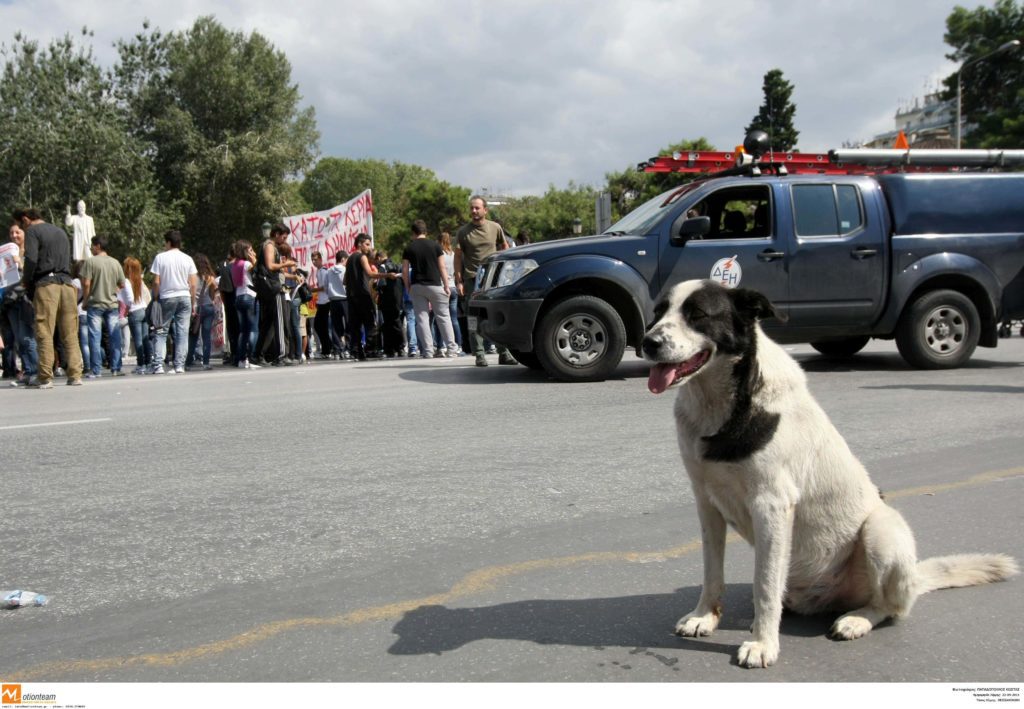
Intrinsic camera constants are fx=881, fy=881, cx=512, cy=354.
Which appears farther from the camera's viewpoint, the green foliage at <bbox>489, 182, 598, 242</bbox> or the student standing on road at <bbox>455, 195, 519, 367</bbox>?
the green foliage at <bbox>489, 182, 598, 242</bbox>

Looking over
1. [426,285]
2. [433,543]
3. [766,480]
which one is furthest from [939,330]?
[766,480]

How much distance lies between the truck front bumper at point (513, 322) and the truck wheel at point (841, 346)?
428 centimetres

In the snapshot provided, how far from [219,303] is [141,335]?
51.7 inches

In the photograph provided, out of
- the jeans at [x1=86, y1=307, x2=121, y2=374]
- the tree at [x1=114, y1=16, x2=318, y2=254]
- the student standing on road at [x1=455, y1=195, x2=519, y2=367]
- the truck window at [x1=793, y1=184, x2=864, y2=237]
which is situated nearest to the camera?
the truck window at [x1=793, y1=184, x2=864, y2=237]

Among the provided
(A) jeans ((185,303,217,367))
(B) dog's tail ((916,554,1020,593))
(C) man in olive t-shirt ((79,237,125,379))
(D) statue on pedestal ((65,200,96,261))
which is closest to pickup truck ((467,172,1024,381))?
(A) jeans ((185,303,217,367))

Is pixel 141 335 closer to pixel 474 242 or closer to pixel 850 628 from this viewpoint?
pixel 474 242

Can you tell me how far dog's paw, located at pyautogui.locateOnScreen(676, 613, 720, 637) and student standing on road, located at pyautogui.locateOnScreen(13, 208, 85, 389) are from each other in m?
10.3

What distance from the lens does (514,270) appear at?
32.2ft

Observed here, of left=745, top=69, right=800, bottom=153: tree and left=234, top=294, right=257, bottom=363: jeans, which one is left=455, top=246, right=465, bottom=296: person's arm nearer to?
left=234, top=294, right=257, bottom=363: jeans

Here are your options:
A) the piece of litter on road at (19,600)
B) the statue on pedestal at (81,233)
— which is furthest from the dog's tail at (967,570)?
the statue on pedestal at (81,233)

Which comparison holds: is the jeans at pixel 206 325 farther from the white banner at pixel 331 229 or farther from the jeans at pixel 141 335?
the white banner at pixel 331 229

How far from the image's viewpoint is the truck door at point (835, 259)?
9.77 metres

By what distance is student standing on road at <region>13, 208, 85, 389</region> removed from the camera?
11.0 metres

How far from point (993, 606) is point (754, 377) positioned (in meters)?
1.34
